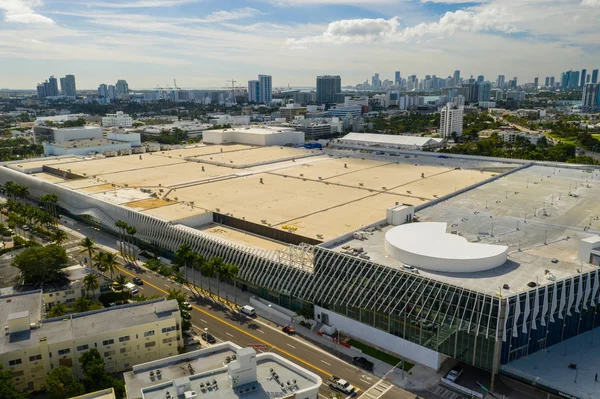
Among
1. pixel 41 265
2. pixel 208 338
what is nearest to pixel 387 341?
pixel 208 338

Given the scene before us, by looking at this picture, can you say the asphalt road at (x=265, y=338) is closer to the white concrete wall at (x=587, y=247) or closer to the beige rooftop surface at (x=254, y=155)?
the white concrete wall at (x=587, y=247)

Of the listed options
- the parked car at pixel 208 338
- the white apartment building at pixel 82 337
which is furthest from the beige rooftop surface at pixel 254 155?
the white apartment building at pixel 82 337

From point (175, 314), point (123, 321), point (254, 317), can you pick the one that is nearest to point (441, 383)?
point (254, 317)

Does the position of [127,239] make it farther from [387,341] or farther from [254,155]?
[254,155]

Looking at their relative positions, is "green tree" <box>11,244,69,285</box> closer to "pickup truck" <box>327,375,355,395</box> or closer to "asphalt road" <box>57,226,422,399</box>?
"asphalt road" <box>57,226,422,399</box>

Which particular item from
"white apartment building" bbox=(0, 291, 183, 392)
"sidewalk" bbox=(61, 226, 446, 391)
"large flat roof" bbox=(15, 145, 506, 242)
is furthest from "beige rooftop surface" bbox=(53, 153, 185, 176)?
"white apartment building" bbox=(0, 291, 183, 392)

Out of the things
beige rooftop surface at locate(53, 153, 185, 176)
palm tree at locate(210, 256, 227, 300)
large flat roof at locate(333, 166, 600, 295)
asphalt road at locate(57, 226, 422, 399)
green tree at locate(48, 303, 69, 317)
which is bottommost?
asphalt road at locate(57, 226, 422, 399)

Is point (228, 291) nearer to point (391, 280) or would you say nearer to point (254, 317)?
point (254, 317)
